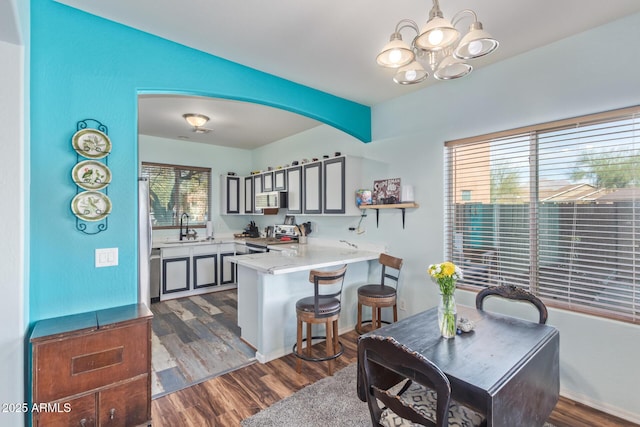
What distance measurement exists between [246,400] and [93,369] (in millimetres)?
1104

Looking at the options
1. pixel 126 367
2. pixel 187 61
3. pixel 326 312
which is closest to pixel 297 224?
pixel 326 312

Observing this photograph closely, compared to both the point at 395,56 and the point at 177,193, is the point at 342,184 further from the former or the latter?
the point at 177,193

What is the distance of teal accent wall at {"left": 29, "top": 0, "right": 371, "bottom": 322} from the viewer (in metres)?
1.91

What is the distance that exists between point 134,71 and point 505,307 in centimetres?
366

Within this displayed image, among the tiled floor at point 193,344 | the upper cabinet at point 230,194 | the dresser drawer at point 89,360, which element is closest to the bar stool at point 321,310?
the tiled floor at point 193,344

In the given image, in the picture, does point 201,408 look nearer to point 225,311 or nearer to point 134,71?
point 225,311

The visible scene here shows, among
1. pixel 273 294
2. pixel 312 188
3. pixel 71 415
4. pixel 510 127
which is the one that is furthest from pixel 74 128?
pixel 510 127

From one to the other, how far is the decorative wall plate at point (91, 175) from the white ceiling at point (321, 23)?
105 centimetres

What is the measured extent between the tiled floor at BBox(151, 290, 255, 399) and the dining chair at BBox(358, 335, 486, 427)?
1800 millimetres

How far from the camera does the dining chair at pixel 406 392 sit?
116 cm

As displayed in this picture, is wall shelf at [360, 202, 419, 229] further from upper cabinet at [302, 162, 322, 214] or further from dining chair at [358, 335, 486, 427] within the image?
dining chair at [358, 335, 486, 427]

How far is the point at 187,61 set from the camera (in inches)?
97.3

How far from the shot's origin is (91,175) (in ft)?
6.68

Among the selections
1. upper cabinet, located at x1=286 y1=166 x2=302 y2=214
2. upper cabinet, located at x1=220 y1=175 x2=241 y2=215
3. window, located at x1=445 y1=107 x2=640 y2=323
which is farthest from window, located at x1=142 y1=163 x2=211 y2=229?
window, located at x1=445 y1=107 x2=640 y2=323
